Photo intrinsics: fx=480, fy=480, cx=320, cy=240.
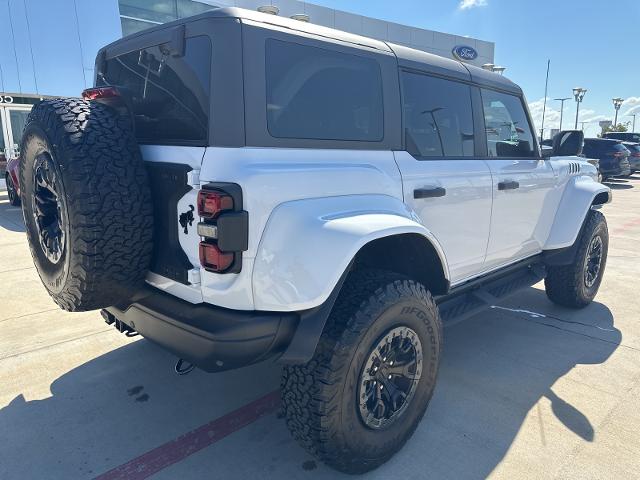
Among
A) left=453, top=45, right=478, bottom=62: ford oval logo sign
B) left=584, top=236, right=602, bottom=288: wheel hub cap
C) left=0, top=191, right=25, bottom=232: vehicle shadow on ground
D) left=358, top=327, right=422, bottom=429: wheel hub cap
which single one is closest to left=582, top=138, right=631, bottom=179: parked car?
left=453, top=45, right=478, bottom=62: ford oval logo sign

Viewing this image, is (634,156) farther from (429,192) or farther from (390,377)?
(390,377)

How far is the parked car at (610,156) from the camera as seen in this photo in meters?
16.2

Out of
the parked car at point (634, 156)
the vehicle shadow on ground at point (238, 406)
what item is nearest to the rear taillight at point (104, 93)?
the vehicle shadow on ground at point (238, 406)

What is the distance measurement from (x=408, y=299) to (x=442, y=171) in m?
0.88

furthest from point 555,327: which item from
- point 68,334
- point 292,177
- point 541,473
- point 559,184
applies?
point 68,334

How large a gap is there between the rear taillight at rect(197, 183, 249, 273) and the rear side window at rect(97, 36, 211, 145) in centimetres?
27

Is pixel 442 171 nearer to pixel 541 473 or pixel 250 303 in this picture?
pixel 250 303

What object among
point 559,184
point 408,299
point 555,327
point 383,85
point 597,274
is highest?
point 383,85

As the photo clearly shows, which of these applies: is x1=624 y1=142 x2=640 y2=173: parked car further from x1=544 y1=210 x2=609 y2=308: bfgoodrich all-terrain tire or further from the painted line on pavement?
the painted line on pavement

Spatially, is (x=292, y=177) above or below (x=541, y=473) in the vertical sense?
above

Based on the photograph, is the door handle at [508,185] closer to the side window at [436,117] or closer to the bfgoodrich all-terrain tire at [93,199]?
the side window at [436,117]

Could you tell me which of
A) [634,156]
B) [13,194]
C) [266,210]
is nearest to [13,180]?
[13,194]

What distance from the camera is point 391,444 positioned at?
2.38 meters

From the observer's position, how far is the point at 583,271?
4.32 meters
